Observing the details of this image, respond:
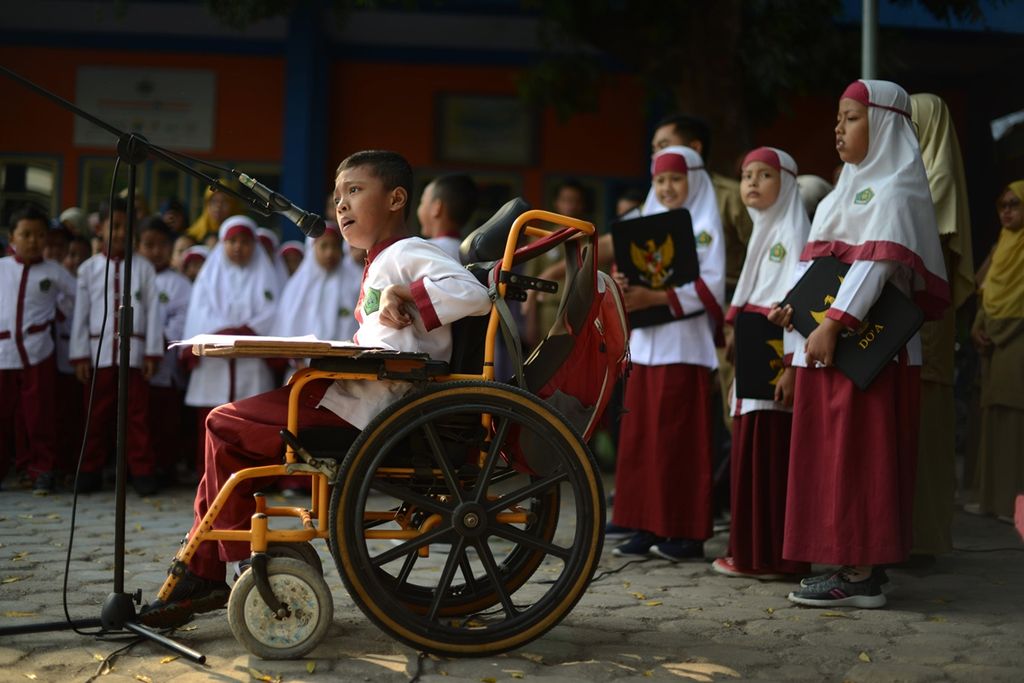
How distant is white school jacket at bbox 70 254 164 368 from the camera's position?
7.46 meters

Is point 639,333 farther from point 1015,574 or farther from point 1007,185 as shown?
point 1007,185

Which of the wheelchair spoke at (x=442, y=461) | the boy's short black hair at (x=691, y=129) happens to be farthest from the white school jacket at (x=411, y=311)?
the boy's short black hair at (x=691, y=129)

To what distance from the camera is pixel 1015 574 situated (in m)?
5.14

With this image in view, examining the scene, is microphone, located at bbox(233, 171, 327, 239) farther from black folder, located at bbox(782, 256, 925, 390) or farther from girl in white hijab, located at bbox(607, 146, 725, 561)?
girl in white hijab, located at bbox(607, 146, 725, 561)

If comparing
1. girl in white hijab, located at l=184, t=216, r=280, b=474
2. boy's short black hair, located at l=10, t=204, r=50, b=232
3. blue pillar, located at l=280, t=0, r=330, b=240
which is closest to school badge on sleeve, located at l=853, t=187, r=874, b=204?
girl in white hijab, located at l=184, t=216, r=280, b=474

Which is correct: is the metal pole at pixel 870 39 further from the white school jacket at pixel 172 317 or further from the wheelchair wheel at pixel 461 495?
the white school jacket at pixel 172 317

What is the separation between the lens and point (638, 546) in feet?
17.8

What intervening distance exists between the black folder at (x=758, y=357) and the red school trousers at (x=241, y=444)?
200 cm

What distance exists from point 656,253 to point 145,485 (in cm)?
376

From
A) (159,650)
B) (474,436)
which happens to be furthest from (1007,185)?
(159,650)

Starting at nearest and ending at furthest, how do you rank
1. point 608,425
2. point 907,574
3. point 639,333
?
point 907,574, point 639,333, point 608,425

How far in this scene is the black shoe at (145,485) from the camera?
7348 millimetres

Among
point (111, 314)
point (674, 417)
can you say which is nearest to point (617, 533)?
point (674, 417)

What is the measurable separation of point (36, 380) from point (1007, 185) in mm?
5835
